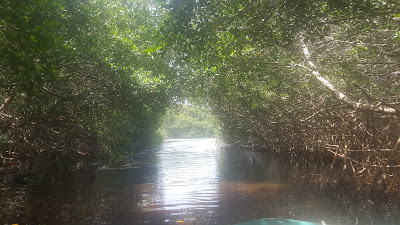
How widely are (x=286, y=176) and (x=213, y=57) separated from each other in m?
6.50

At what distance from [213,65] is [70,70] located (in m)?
4.57

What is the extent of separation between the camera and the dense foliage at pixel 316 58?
16.2 ft

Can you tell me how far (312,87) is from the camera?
9.29 metres

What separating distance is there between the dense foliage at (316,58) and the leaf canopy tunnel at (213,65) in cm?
4

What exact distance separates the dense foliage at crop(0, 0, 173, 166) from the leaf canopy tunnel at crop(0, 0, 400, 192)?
40 mm

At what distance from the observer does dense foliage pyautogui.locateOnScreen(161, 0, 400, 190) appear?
16.2 feet

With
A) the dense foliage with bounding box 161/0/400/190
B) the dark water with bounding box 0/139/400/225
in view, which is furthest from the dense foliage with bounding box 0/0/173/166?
the dense foliage with bounding box 161/0/400/190

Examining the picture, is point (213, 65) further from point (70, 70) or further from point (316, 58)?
point (70, 70)

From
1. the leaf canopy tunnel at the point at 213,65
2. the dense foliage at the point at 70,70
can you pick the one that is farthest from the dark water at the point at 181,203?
the dense foliage at the point at 70,70

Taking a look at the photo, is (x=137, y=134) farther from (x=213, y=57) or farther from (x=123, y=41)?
(x=213, y=57)

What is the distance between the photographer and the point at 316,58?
762 cm

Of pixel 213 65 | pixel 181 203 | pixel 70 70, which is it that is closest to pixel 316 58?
pixel 213 65

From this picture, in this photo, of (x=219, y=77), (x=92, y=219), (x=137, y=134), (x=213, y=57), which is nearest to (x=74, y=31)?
(x=213, y=57)

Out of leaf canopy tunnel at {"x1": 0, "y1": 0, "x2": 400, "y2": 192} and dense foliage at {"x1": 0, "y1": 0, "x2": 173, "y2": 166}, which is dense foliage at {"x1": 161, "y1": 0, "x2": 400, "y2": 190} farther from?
dense foliage at {"x1": 0, "y1": 0, "x2": 173, "y2": 166}
